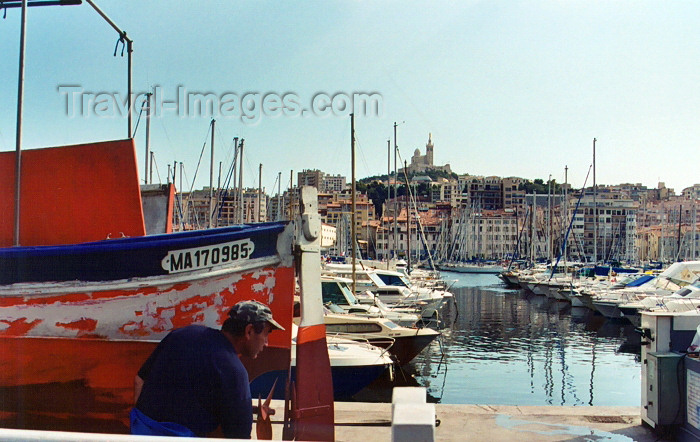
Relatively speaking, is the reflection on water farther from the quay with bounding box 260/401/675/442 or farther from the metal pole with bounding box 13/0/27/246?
the metal pole with bounding box 13/0/27/246

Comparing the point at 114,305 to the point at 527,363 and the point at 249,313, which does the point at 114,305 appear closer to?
the point at 249,313

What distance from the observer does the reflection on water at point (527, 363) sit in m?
16.3

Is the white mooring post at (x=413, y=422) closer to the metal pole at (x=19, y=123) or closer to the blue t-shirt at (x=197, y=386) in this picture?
the blue t-shirt at (x=197, y=386)

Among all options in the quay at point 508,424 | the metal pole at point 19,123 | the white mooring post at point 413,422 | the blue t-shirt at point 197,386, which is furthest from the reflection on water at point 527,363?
the white mooring post at point 413,422

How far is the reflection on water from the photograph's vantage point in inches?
642

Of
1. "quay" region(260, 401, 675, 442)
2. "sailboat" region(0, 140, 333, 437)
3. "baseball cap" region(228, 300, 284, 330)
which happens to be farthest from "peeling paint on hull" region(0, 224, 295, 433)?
"quay" region(260, 401, 675, 442)

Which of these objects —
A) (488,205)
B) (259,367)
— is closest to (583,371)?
(259,367)

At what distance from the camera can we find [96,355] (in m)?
6.97

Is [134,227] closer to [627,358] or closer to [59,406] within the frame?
[59,406]

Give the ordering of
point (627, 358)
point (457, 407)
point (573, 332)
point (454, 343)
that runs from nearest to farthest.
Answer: point (457, 407), point (627, 358), point (454, 343), point (573, 332)

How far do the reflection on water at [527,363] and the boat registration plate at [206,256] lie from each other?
8.94 meters

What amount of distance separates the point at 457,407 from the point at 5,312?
18.1 feet

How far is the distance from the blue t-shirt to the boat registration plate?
1.91 m

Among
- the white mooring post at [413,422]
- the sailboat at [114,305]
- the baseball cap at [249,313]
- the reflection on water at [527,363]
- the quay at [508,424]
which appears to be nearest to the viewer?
the white mooring post at [413,422]
